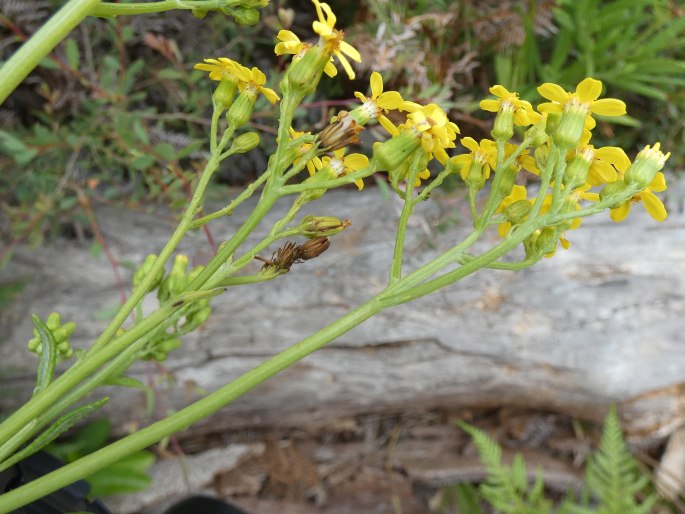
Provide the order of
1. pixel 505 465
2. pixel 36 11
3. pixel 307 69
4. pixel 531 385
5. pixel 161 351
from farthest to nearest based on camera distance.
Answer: pixel 505 465 → pixel 531 385 → pixel 36 11 → pixel 161 351 → pixel 307 69

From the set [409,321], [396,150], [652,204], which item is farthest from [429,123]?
[409,321]

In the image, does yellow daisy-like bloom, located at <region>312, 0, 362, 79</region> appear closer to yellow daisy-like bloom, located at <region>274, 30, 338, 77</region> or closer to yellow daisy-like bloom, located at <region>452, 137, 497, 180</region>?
yellow daisy-like bloom, located at <region>274, 30, 338, 77</region>

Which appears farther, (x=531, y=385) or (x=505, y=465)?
(x=505, y=465)

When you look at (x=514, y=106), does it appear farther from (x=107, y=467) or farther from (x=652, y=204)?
(x=107, y=467)

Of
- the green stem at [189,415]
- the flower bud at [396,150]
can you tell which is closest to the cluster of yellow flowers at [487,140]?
the flower bud at [396,150]

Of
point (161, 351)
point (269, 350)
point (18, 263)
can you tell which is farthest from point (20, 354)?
point (161, 351)

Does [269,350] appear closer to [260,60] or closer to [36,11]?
[260,60]
